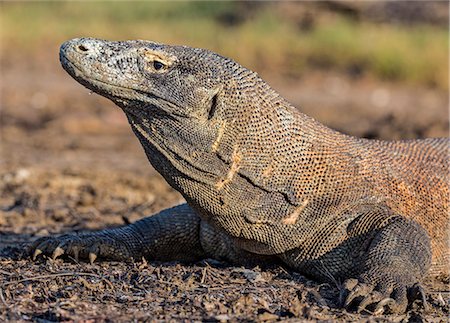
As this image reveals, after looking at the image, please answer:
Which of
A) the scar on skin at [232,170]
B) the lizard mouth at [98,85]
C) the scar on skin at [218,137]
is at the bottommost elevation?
the scar on skin at [232,170]

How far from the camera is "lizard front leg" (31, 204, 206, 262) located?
5.63 meters

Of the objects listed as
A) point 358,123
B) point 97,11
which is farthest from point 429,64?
point 97,11

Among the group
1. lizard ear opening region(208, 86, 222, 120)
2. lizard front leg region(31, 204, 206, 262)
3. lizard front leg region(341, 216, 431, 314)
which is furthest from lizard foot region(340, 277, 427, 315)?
lizard front leg region(31, 204, 206, 262)

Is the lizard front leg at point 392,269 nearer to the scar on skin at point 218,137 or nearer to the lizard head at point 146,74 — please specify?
the scar on skin at point 218,137

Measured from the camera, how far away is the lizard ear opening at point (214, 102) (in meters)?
4.78

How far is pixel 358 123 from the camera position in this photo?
45.4 feet

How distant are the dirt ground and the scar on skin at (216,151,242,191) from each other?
53 cm

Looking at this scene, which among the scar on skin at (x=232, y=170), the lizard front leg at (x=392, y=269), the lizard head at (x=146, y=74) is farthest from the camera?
the scar on skin at (x=232, y=170)

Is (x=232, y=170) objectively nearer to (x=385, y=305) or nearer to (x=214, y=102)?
(x=214, y=102)

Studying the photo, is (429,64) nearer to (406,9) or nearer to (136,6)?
(406,9)

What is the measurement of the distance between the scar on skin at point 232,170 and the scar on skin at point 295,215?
42cm

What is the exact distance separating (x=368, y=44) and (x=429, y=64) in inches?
62.7

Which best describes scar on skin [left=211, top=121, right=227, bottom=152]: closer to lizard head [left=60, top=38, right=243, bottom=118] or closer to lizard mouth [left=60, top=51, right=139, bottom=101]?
lizard head [left=60, top=38, right=243, bottom=118]

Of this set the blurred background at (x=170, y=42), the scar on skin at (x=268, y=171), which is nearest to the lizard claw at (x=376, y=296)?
the scar on skin at (x=268, y=171)
